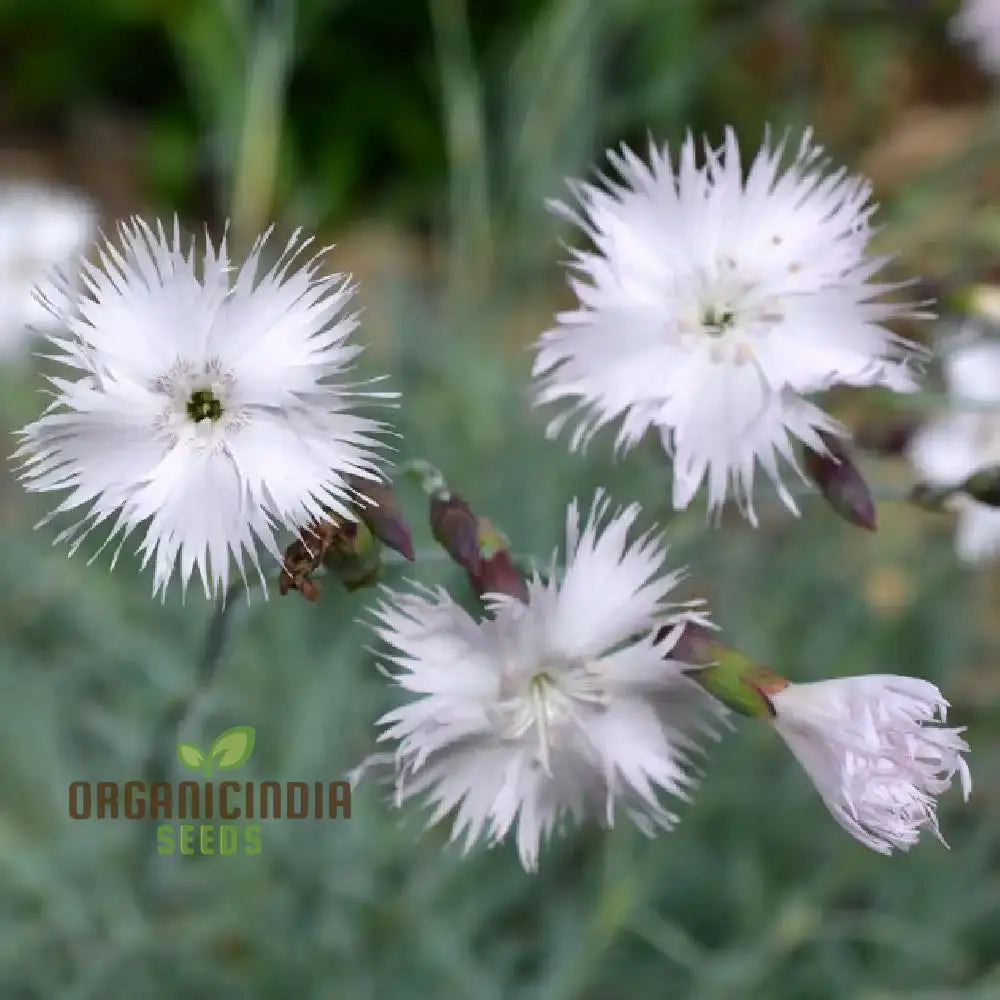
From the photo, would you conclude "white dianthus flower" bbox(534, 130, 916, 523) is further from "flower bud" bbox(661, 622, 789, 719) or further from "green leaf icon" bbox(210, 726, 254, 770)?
"green leaf icon" bbox(210, 726, 254, 770)

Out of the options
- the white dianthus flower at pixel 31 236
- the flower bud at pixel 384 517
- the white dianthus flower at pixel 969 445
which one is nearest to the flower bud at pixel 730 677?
the flower bud at pixel 384 517

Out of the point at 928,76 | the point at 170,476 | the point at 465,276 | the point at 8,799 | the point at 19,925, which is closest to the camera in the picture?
the point at 170,476

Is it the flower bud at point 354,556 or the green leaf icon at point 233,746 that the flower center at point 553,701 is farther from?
Answer: the green leaf icon at point 233,746

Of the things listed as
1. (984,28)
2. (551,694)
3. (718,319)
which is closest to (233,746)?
(551,694)

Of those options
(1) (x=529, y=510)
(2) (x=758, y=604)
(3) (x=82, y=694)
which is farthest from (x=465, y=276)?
(3) (x=82, y=694)

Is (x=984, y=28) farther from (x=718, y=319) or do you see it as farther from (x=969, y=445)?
(x=718, y=319)

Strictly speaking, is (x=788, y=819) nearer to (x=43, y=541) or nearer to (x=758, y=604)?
(x=758, y=604)

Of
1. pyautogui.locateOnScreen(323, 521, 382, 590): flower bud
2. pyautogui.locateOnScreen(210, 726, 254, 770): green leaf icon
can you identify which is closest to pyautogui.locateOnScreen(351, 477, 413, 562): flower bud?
pyautogui.locateOnScreen(323, 521, 382, 590): flower bud
